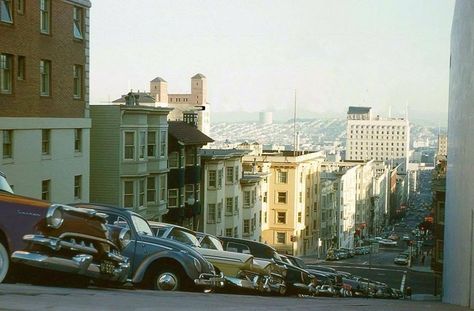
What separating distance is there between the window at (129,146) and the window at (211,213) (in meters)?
15.2

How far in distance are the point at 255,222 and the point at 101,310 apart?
6061cm

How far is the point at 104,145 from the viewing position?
42.2m

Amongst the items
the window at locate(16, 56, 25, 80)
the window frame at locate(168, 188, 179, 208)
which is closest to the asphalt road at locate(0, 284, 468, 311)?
the window at locate(16, 56, 25, 80)

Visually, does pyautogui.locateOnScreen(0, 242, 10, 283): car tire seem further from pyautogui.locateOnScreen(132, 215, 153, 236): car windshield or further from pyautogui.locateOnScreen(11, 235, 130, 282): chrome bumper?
pyautogui.locateOnScreen(132, 215, 153, 236): car windshield

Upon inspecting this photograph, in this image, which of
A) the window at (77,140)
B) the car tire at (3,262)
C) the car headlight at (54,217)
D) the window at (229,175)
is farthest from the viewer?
the window at (229,175)

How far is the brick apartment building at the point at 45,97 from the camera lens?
107 ft

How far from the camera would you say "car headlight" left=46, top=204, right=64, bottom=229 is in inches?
439

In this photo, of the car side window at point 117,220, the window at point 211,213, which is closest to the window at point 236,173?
the window at point 211,213

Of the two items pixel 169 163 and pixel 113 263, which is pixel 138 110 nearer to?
pixel 169 163

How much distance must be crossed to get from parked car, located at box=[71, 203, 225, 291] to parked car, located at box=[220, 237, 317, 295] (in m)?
6.58

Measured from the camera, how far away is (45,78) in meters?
36.3

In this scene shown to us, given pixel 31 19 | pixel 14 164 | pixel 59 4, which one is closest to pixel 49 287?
pixel 14 164

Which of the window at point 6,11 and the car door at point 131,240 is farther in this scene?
the window at point 6,11

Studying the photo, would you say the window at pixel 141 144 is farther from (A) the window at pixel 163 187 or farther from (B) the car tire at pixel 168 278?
(B) the car tire at pixel 168 278
